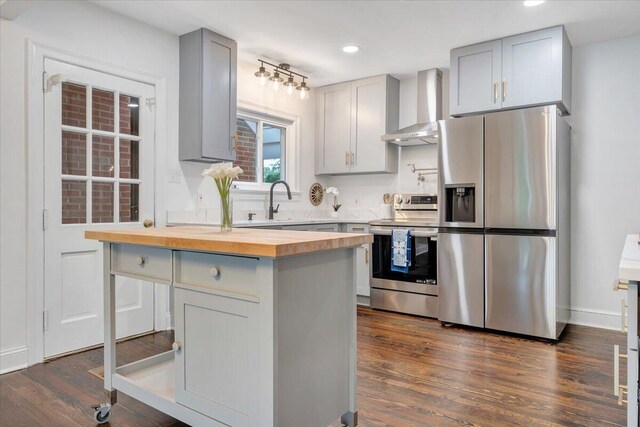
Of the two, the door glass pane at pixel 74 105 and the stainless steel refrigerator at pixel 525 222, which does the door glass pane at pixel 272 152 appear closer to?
the door glass pane at pixel 74 105

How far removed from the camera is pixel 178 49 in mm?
3574

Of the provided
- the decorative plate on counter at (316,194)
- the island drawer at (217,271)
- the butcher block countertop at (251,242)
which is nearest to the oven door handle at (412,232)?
the decorative plate on counter at (316,194)

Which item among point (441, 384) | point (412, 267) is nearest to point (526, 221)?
point (412, 267)

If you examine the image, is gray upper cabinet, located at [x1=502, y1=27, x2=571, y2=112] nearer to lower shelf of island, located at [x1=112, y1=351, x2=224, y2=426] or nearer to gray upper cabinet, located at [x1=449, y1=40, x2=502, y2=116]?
gray upper cabinet, located at [x1=449, y1=40, x2=502, y2=116]

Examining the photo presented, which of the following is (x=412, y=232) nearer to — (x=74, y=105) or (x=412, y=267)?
(x=412, y=267)

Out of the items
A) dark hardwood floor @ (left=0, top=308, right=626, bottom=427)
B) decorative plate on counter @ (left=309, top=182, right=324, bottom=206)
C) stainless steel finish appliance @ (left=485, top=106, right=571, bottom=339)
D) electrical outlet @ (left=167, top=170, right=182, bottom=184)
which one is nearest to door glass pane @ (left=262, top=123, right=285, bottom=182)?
decorative plate on counter @ (left=309, top=182, right=324, bottom=206)

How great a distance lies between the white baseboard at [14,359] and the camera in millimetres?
Result: 2546

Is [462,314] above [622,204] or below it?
below

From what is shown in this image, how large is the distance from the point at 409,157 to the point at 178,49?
255cm

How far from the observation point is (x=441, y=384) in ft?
7.89

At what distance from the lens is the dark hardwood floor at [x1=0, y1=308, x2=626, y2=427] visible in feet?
6.63

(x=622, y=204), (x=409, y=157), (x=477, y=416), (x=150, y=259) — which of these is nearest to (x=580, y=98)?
(x=622, y=204)

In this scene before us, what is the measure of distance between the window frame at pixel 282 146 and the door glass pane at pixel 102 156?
1257mm

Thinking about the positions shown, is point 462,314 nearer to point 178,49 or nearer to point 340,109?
point 340,109
